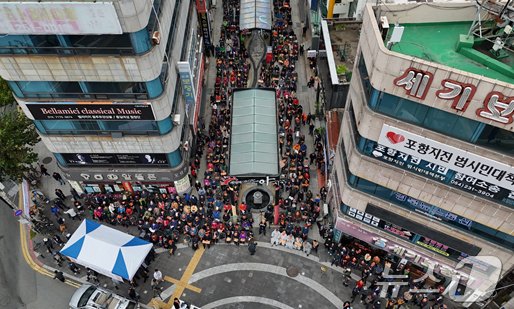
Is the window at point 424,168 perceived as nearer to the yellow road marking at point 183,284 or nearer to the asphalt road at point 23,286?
the yellow road marking at point 183,284

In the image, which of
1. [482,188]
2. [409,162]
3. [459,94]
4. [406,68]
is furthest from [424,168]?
[406,68]

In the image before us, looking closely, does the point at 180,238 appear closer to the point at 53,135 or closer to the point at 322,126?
the point at 53,135

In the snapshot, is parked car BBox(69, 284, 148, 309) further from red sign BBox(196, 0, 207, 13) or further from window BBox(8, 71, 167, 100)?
red sign BBox(196, 0, 207, 13)

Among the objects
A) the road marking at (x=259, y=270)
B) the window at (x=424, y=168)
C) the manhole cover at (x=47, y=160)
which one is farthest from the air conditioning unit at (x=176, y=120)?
the manhole cover at (x=47, y=160)

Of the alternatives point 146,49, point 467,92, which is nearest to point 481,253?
point 467,92

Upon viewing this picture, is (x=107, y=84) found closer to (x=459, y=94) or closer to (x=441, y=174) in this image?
(x=459, y=94)
